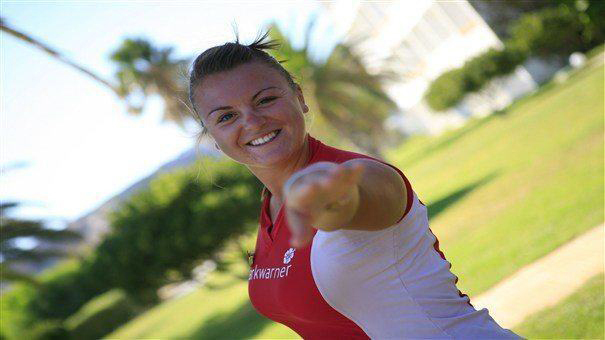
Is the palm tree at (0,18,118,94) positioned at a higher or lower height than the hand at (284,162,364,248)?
higher

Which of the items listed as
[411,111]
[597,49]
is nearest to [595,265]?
[597,49]

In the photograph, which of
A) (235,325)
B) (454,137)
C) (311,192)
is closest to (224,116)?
(311,192)

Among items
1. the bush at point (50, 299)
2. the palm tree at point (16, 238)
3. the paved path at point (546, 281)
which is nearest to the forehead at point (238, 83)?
the paved path at point (546, 281)

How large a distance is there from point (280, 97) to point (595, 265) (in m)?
5.04

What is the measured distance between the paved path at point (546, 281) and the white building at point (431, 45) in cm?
2341

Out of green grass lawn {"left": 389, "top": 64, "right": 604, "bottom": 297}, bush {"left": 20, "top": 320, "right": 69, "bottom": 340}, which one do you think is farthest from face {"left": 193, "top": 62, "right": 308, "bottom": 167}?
bush {"left": 20, "top": 320, "right": 69, "bottom": 340}

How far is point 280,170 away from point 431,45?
40.7m

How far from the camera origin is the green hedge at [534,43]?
103 ft

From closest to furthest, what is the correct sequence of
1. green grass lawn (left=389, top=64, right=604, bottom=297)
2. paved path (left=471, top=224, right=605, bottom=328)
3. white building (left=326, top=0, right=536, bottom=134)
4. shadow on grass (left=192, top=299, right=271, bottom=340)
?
paved path (left=471, top=224, right=605, bottom=328), green grass lawn (left=389, top=64, right=604, bottom=297), shadow on grass (left=192, top=299, right=271, bottom=340), white building (left=326, top=0, right=536, bottom=134)

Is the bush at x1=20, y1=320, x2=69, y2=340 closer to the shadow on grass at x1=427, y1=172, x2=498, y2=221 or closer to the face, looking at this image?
the shadow on grass at x1=427, y1=172, x2=498, y2=221

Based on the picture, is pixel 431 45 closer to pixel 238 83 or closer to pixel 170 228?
pixel 170 228

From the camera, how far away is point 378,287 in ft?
5.85

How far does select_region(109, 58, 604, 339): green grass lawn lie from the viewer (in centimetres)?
833

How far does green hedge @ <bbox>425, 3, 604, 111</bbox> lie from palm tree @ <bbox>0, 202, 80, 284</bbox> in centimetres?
2484
